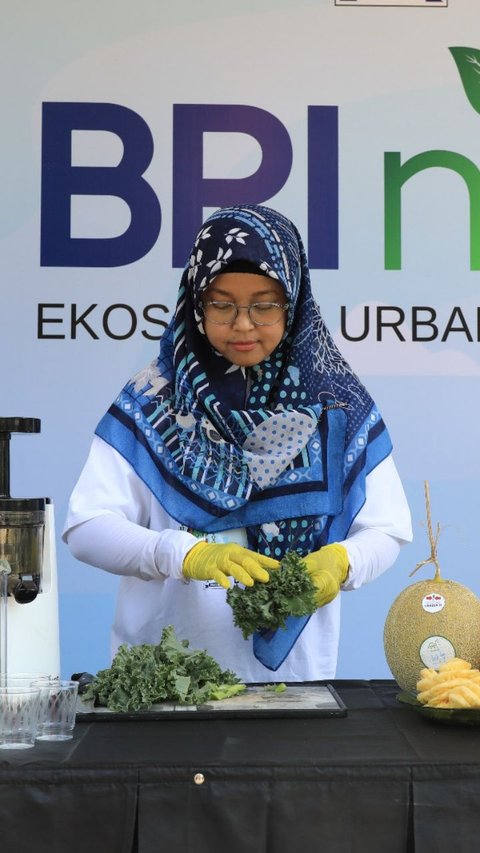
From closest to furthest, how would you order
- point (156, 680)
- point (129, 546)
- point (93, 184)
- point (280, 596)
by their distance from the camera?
point (156, 680)
point (280, 596)
point (129, 546)
point (93, 184)

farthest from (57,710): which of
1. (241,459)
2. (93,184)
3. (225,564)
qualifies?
(93,184)

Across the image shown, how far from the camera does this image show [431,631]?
1.90m

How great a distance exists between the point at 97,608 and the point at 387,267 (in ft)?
4.83

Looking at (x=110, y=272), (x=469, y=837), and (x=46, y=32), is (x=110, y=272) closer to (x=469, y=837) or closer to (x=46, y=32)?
(x=46, y=32)

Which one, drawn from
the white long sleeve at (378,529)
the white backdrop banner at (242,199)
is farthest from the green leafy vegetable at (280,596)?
the white backdrop banner at (242,199)

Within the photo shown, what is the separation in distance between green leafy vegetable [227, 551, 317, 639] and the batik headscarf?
40 centimetres

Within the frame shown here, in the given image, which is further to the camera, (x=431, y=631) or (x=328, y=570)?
(x=328, y=570)

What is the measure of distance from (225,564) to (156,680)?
0.95 ft

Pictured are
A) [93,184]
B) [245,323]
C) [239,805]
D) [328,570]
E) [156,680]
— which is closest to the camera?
[239,805]

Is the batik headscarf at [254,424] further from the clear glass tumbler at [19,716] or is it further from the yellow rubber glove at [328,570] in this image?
the clear glass tumbler at [19,716]

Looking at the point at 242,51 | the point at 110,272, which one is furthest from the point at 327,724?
the point at 242,51

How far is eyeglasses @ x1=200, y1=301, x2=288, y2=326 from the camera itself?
8.01 ft

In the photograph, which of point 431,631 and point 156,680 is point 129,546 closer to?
point 156,680

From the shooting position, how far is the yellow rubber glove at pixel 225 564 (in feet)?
6.59
